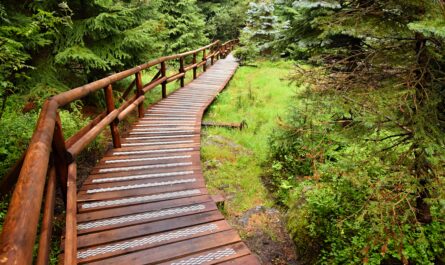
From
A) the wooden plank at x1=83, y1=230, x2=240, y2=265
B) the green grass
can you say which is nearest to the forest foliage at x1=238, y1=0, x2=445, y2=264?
the green grass

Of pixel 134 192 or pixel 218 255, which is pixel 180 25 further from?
pixel 218 255

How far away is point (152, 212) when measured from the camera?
3.85 metres

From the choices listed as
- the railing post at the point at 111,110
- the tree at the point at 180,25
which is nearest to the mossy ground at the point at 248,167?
the railing post at the point at 111,110

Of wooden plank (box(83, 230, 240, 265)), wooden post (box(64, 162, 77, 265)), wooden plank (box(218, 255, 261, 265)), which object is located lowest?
Answer: wooden plank (box(218, 255, 261, 265))

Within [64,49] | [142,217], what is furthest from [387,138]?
[64,49]

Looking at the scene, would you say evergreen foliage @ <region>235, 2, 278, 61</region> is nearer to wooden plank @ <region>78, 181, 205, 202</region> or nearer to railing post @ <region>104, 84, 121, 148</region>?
railing post @ <region>104, 84, 121, 148</region>

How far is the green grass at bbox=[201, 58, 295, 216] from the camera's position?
555cm

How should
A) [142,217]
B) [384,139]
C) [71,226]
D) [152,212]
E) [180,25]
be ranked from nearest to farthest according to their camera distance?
[71,226], [384,139], [142,217], [152,212], [180,25]

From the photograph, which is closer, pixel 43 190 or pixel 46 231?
pixel 43 190

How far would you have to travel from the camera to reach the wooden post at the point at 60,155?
3084 millimetres

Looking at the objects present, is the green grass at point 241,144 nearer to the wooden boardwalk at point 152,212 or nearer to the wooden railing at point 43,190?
the wooden boardwalk at point 152,212

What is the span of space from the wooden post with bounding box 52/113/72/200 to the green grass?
8.02 feet

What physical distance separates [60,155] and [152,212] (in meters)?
1.28

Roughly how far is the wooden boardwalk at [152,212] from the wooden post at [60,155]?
0.60 m
